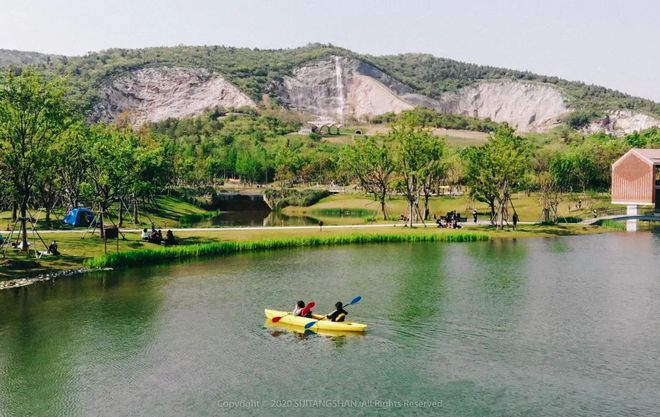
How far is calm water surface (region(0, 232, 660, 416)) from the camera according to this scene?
24.3 meters

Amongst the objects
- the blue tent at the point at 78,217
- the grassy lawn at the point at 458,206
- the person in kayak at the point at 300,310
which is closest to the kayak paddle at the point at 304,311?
the person in kayak at the point at 300,310

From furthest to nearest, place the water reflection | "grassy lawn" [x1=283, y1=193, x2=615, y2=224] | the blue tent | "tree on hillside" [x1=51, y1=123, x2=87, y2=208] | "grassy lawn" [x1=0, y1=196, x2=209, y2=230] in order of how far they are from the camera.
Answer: "grassy lawn" [x1=283, y1=193, x2=615, y2=224] < "grassy lawn" [x1=0, y1=196, x2=209, y2=230] < the blue tent < "tree on hillside" [x1=51, y1=123, x2=87, y2=208] < the water reflection

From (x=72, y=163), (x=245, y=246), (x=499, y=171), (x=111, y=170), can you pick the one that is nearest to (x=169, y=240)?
(x=245, y=246)

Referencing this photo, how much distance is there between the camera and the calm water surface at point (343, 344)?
79.7ft

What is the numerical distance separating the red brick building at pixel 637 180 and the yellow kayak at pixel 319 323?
268 feet

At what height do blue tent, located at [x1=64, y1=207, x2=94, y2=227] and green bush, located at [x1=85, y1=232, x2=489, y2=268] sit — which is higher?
blue tent, located at [x1=64, y1=207, x2=94, y2=227]

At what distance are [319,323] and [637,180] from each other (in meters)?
86.1

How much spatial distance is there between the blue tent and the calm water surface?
2240 centimetres

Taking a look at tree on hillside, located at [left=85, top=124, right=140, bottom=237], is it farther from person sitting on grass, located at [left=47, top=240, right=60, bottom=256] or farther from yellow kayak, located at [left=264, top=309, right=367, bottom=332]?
yellow kayak, located at [left=264, top=309, right=367, bottom=332]

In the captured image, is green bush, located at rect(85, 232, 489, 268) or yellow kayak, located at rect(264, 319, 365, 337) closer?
yellow kayak, located at rect(264, 319, 365, 337)

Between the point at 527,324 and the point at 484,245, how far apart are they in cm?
3334

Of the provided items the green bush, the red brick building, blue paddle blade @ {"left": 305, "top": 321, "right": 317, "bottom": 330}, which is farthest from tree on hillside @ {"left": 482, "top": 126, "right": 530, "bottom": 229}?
blue paddle blade @ {"left": 305, "top": 321, "right": 317, "bottom": 330}

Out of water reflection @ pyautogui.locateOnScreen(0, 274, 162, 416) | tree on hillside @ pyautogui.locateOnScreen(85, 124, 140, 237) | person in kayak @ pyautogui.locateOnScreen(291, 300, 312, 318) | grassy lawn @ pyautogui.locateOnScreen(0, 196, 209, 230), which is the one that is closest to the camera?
water reflection @ pyautogui.locateOnScreen(0, 274, 162, 416)

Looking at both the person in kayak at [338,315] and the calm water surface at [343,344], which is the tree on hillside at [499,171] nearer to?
the calm water surface at [343,344]
